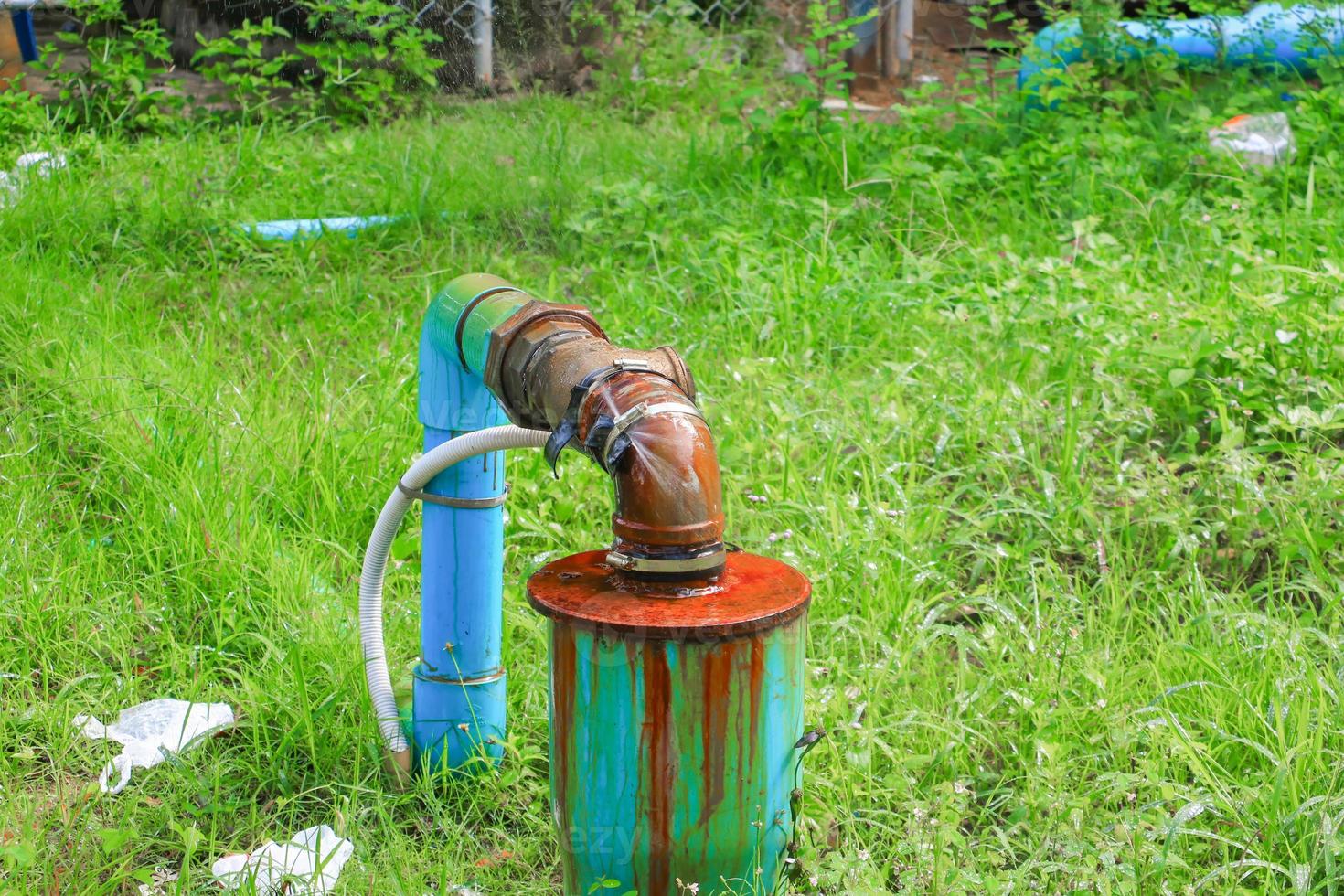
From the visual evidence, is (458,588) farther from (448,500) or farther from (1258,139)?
(1258,139)

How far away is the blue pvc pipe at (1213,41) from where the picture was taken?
5395mm

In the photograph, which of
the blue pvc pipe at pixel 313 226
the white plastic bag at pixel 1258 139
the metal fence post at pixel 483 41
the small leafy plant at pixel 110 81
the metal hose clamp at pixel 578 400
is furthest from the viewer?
the metal fence post at pixel 483 41

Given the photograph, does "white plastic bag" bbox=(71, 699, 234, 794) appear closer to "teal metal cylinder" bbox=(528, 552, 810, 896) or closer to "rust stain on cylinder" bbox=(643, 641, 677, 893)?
"teal metal cylinder" bbox=(528, 552, 810, 896)

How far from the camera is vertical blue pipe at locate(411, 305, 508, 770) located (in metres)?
2.12

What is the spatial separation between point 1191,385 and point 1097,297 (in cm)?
Answer: 57

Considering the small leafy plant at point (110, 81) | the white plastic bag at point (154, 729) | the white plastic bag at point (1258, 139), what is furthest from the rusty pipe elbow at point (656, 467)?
the small leafy plant at point (110, 81)

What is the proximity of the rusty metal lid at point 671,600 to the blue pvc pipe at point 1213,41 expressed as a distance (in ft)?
13.2

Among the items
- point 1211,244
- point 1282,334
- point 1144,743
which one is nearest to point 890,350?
point 1282,334

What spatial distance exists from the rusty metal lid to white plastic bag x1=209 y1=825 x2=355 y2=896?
541mm

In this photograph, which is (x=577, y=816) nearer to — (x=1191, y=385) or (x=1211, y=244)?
(x=1191, y=385)

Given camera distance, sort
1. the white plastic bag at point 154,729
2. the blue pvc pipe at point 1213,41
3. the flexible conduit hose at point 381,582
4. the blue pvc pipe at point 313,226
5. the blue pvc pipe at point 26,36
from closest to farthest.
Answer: the flexible conduit hose at point 381,582 < the white plastic bag at point 154,729 < the blue pvc pipe at point 313,226 < the blue pvc pipe at point 1213,41 < the blue pvc pipe at point 26,36

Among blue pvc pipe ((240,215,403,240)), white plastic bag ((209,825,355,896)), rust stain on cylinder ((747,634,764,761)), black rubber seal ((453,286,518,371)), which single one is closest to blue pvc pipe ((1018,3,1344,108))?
blue pvc pipe ((240,215,403,240))

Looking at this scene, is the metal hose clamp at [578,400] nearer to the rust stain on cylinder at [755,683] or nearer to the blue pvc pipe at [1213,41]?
the rust stain on cylinder at [755,683]

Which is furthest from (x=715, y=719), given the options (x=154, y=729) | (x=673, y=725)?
(x=154, y=729)
